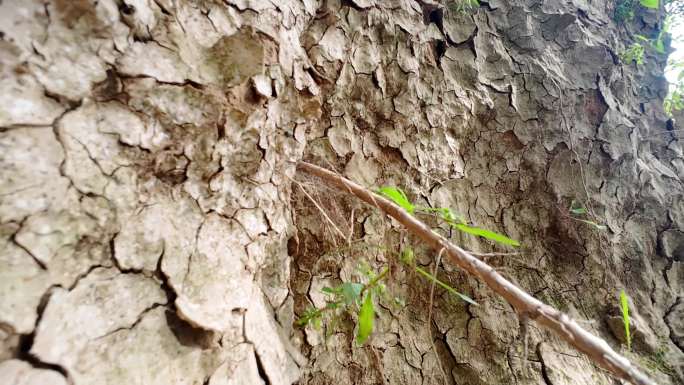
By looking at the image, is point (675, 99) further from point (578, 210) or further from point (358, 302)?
point (358, 302)

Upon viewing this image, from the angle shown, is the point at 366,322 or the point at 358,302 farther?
the point at 358,302

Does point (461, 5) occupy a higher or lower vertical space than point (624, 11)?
lower

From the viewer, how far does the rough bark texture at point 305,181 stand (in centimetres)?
61

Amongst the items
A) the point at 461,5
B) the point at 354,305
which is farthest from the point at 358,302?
the point at 461,5

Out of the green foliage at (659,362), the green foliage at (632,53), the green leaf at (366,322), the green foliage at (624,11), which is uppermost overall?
the green foliage at (624,11)

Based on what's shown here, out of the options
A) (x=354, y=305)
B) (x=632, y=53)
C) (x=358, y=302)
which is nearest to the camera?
(x=358, y=302)

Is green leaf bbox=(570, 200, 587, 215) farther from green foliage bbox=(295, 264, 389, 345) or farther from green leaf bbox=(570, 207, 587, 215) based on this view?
green foliage bbox=(295, 264, 389, 345)

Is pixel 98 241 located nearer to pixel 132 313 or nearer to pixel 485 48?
pixel 132 313

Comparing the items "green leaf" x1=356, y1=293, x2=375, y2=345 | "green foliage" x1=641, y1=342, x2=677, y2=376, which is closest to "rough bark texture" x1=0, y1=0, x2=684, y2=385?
"green foliage" x1=641, y1=342, x2=677, y2=376

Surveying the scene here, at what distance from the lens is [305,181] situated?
1223mm

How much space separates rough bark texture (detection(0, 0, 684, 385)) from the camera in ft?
2.01

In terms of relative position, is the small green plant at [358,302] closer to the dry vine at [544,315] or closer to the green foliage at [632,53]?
the dry vine at [544,315]

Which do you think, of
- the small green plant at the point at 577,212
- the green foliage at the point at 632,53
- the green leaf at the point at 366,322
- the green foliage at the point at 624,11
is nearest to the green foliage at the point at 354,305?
the green leaf at the point at 366,322

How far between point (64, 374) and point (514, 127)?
6.60 feet
